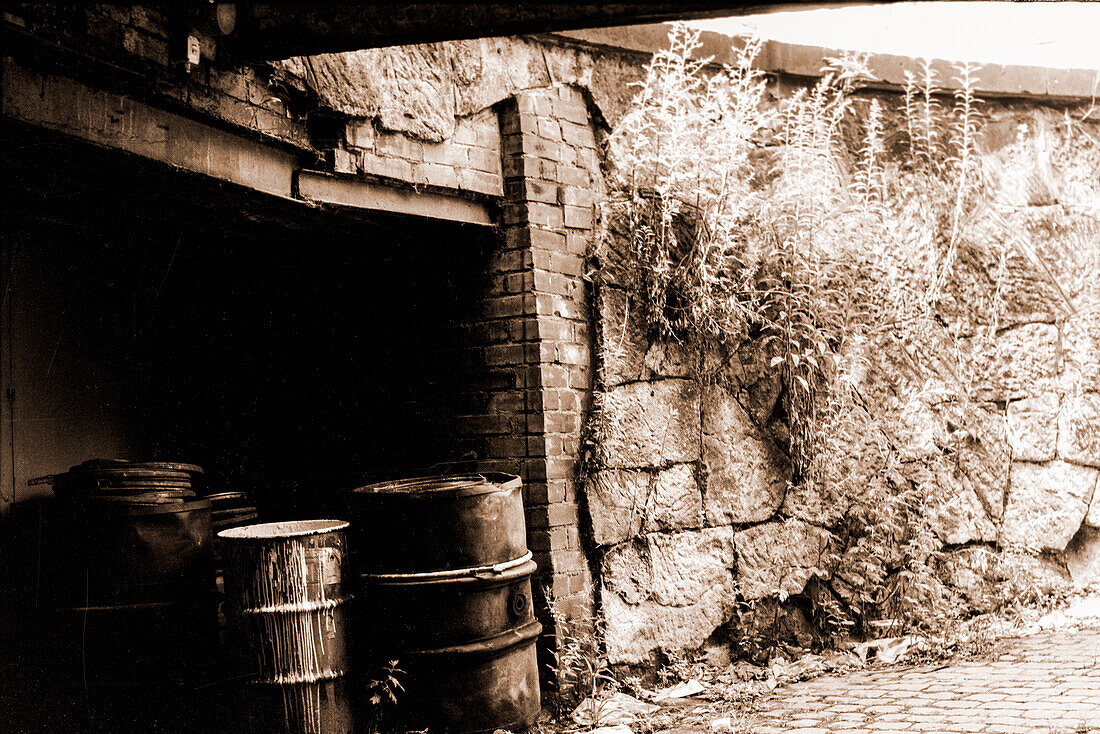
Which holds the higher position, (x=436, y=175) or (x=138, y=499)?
(x=436, y=175)

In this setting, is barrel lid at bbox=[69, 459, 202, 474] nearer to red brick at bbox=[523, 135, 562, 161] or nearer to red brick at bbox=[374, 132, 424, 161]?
red brick at bbox=[374, 132, 424, 161]

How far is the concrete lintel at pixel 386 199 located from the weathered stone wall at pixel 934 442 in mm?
806

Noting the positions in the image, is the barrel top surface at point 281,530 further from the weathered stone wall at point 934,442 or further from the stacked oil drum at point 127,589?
Result: the weathered stone wall at point 934,442

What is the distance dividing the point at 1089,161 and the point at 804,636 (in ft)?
12.2

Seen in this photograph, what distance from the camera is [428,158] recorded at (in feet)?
12.8

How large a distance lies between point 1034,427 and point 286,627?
4573mm

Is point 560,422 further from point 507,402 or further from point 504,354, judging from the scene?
point 504,354

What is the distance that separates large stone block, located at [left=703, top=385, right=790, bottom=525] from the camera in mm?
4762

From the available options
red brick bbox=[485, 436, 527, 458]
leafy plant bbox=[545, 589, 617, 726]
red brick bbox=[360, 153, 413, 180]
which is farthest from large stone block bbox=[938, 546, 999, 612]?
red brick bbox=[360, 153, 413, 180]

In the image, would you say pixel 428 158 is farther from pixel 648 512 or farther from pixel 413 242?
pixel 648 512

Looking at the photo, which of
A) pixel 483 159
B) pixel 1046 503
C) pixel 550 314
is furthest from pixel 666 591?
pixel 1046 503

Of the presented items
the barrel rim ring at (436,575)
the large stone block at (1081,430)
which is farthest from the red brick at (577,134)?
the large stone block at (1081,430)

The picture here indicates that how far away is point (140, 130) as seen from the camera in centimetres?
292

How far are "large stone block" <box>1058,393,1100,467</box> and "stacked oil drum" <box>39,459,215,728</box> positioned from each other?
4.97 meters
